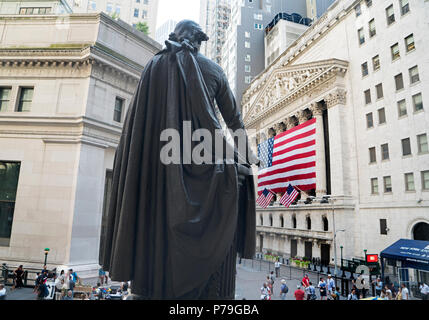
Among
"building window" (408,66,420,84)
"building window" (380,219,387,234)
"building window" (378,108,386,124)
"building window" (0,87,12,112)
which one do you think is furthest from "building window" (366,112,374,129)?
"building window" (0,87,12,112)

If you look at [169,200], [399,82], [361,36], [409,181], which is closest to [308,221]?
[409,181]

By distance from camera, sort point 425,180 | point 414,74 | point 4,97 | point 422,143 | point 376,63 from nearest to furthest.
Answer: point 4,97 → point 425,180 → point 422,143 → point 414,74 → point 376,63

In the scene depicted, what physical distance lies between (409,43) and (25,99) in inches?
1316

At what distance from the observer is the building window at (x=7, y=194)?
61.9 ft

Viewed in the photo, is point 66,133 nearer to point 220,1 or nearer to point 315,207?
point 315,207

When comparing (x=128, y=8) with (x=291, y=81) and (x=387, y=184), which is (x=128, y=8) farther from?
(x=387, y=184)

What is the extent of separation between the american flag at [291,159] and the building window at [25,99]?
2390cm

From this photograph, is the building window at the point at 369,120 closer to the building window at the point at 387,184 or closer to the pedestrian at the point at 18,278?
the building window at the point at 387,184

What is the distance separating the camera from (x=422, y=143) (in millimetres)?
25125

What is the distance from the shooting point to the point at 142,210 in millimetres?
2588

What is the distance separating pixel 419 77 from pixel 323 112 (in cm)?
1373

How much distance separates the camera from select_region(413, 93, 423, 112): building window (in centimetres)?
2549

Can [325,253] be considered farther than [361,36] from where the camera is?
Yes

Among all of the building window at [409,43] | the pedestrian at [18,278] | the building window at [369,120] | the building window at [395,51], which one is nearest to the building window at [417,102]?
the building window at [409,43]
